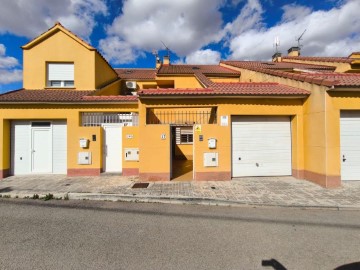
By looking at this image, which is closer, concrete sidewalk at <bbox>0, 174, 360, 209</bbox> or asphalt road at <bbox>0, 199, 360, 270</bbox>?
asphalt road at <bbox>0, 199, 360, 270</bbox>

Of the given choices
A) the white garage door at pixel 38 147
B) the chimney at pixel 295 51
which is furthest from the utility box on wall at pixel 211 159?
the chimney at pixel 295 51

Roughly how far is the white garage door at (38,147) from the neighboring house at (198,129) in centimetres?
4

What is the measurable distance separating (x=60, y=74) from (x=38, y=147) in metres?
4.21

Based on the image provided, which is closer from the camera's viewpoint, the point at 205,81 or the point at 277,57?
the point at 205,81

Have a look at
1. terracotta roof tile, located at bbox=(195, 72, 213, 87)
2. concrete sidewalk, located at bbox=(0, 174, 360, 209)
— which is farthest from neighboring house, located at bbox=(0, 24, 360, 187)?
terracotta roof tile, located at bbox=(195, 72, 213, 87)

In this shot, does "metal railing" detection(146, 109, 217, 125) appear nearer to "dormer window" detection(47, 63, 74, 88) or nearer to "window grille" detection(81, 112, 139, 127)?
"window grille" detection(81, 112, 139, 127)

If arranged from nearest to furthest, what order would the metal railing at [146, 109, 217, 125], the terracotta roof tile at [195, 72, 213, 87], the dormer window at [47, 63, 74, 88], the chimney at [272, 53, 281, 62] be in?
the metal railing at [146, 109, 217, 125] → the terracotta roof tile at [195, 72, 213, 87] → the dormer window at [47, 63, 74, 88] → the chimney at [272, 53, 281, 62]

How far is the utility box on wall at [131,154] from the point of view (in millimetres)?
8891

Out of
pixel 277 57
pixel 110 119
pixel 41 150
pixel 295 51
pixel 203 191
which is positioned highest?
pixel 295 51

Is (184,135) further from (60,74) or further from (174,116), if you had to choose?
(60,74)

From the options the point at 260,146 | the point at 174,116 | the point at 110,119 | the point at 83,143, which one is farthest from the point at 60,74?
the point at 260,146

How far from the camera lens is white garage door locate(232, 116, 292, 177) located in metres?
8.38

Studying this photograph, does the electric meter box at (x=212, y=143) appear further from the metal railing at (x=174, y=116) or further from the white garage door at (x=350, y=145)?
the white garage door at (x=350, y=145)

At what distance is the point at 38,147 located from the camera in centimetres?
936
